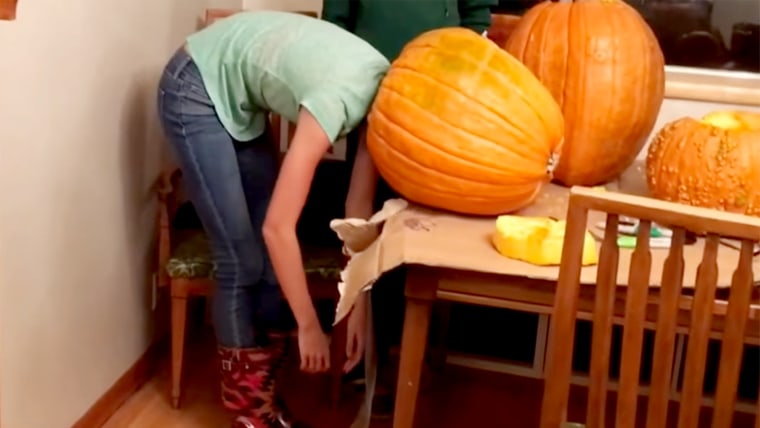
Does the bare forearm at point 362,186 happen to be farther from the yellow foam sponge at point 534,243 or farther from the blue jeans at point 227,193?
the yellow foam sponge at point 534,243

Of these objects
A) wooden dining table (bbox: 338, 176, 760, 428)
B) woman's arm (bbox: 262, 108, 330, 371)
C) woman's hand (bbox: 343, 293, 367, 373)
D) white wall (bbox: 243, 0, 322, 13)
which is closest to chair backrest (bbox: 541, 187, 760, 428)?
wooden dining table (bbox: 338, 176, 760, 428)

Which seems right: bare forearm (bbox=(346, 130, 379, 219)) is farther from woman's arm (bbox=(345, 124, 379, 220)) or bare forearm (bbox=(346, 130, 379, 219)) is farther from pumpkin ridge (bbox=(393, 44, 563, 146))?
pumpkin ridge (bbox=(393, 44, 563, 146))

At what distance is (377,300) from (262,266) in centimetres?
31

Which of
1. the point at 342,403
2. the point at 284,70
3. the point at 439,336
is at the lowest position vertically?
the point at 342,403

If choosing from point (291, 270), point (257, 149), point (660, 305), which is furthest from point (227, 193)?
point (660, 305)

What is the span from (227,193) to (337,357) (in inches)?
19.7

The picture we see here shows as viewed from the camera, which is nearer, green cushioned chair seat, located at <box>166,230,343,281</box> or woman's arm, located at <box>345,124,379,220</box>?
woman's arm, located at <box>345,124,379,220</box>

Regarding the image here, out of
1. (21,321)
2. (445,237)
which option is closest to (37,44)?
(21,321)

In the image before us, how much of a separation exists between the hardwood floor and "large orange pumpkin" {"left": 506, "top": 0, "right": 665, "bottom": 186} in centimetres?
77

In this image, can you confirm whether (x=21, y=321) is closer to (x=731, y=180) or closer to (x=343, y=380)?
(x=343, y=380)

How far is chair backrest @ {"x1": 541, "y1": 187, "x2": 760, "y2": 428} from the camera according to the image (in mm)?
1099

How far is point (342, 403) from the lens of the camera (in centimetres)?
225

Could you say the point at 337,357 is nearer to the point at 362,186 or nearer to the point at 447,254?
the point at 362,186

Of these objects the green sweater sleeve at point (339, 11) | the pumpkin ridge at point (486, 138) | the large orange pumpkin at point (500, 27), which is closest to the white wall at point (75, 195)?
the green sweater sleeve at point (339, 11)
